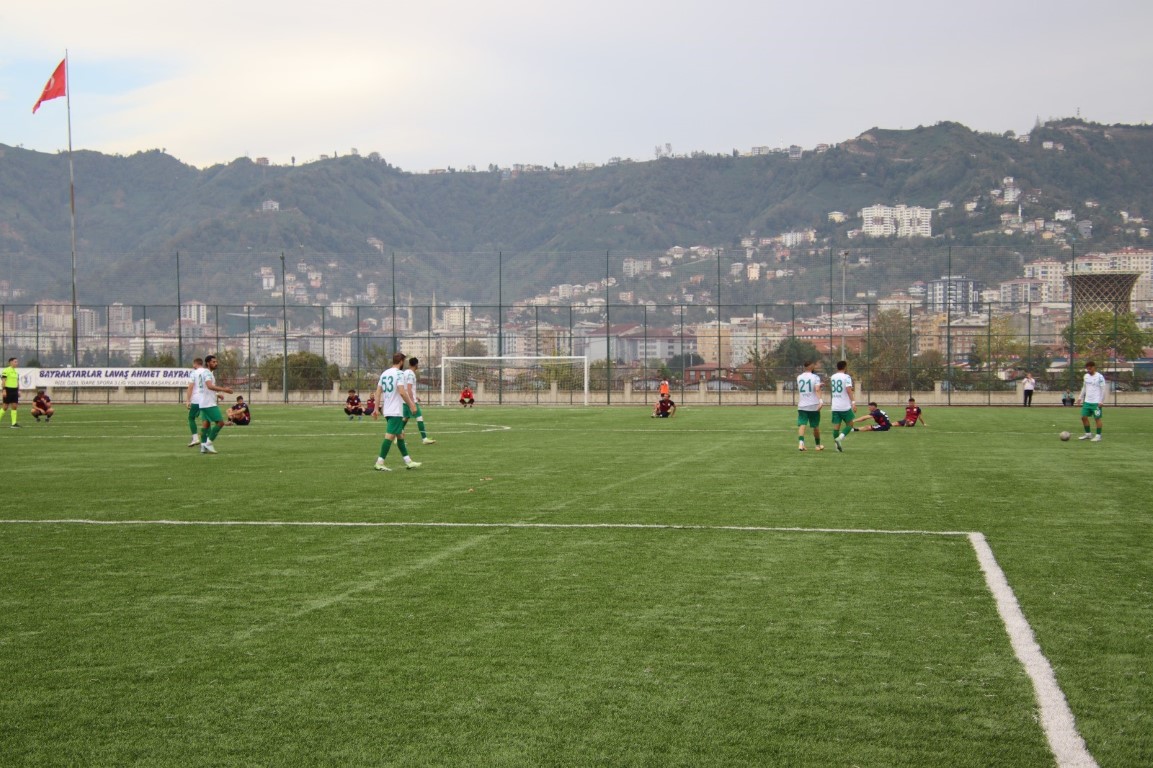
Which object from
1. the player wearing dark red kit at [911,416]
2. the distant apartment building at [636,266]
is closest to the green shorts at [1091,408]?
the player wearing dark red kit at [911,416]

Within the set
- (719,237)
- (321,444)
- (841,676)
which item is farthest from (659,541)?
(719,237)

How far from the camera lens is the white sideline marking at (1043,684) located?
198 inches

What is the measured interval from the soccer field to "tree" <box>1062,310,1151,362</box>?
47573 mm

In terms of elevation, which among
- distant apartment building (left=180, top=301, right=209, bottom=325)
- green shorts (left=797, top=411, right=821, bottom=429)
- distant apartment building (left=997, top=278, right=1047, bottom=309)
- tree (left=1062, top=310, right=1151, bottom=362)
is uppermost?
distant apartment building (left=997, top=278, right=1047, bottom=309)

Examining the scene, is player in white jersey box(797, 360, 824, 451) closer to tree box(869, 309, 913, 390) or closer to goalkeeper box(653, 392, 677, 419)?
goalkeeper box(653, 392, 677, 419)

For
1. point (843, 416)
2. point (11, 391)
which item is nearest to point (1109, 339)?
point (843, 416)

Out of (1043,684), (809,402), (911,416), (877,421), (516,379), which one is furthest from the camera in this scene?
(516,379)

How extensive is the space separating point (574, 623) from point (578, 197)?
533 feet

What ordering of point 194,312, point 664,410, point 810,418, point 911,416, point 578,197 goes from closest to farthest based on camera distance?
point 810,418 < point 911,416 < point 664,410 < point 194,312 < point 578,197

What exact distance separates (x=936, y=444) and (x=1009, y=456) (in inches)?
150

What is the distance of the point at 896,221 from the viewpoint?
135m

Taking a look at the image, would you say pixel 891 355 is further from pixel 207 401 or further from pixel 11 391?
pixel 207 401

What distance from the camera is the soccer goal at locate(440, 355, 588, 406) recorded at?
2266 inches

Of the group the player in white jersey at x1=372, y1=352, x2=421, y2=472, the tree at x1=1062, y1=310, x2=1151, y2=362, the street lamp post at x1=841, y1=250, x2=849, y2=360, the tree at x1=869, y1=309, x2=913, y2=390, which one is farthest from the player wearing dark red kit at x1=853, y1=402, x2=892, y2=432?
the tree at x1=1062, y1=310, x2=1151, y2=362
